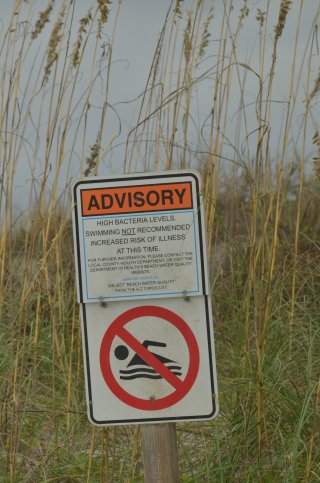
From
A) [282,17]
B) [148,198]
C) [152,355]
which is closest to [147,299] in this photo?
[152,355]

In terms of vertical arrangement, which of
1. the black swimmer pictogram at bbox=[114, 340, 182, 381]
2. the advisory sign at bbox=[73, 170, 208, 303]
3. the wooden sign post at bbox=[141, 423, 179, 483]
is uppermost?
the advisory sign at bbox=[73, 170, 208, 303]

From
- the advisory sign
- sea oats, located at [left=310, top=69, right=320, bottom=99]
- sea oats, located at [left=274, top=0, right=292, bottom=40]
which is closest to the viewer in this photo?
the advisory sign

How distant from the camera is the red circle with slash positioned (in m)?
2.05

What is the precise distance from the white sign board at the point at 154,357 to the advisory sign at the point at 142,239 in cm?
4

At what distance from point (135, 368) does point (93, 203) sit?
0.39 m

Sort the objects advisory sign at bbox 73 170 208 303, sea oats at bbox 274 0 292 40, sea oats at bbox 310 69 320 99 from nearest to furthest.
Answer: advisory sign at bbox 73 170 208 303 → sea oats at bbox 274 0 292 40 → sea oats at bbox 310 69 320 99

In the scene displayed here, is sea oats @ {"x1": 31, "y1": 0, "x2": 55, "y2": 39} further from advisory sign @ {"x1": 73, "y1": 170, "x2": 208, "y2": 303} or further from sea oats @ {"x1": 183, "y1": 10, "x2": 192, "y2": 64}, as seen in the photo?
advisory sign @ {"x1": 73, "y1": 170, "x2": 208, "y2": 303}

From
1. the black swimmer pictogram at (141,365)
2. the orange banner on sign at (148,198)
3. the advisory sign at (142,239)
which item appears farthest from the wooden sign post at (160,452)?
the orange banner on sign at (148,198)

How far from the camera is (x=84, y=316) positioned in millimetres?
2100

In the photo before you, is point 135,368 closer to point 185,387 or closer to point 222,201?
point 185,387

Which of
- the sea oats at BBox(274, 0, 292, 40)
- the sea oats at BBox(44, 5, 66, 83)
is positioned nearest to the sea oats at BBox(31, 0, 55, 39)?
the sea oats at BBox(44, 5, 66, 83)

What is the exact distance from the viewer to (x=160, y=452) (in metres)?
2.11

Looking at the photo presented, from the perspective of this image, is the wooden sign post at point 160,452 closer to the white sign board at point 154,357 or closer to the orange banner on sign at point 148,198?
the white sign board at point 154,357

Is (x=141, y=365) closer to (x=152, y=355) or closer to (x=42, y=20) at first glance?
(x=152, y=355)
